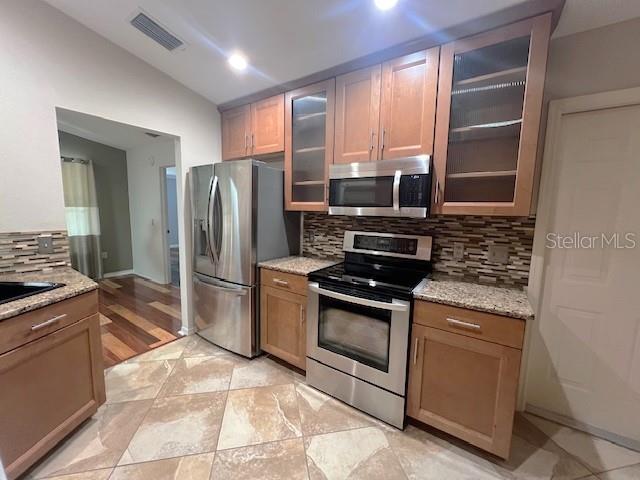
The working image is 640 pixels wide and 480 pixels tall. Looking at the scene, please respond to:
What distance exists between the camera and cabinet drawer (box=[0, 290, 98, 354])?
1213mm

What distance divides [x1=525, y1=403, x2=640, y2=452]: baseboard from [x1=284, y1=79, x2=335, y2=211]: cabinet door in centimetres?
206

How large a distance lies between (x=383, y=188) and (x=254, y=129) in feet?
4.88

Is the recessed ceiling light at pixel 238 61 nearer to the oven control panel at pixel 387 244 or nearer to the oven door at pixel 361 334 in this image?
the oven control panel at pixel 387 244

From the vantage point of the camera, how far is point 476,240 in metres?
1.89

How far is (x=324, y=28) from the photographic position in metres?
1.73

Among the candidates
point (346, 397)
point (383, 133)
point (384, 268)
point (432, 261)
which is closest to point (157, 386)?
point (346, 397)

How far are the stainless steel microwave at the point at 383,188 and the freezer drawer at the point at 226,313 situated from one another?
1099 mm

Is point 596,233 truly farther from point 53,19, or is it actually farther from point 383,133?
point 53,19

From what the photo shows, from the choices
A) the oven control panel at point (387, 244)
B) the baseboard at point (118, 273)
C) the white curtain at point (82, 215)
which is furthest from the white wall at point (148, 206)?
the oven control panel at point (387, 244)

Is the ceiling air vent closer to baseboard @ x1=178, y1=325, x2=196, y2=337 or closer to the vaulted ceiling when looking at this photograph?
the vaulted ceiling

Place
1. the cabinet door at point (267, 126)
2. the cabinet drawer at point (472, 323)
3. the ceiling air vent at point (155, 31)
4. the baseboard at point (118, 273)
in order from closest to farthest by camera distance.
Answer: the cabinet drawer at point (472, 323)
the ceiling air vent at point (155, 31)
the cabinet door at point (267, 126)
the baseboard at point (118, 273)

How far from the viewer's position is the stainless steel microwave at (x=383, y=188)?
5.69ft

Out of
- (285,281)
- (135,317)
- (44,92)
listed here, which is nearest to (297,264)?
(285,281)

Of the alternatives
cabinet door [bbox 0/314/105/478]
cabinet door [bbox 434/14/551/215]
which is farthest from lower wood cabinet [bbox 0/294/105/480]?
cabinet door [bbox 434/14/551/215]
